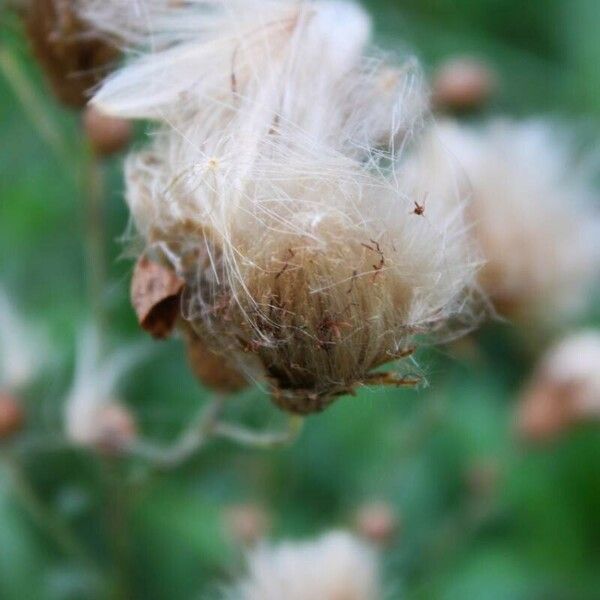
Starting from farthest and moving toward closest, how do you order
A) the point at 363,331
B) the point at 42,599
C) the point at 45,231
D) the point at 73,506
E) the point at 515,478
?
the point at 515,478 → the point at 45,231 → the point at 42,599 → the point at 73,506 → the point at 363,331

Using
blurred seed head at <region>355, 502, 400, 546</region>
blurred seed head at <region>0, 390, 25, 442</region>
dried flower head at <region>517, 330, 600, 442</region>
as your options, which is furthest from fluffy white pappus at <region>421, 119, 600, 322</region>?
blurred seed head at <region>0, 390, 25, 442</region>

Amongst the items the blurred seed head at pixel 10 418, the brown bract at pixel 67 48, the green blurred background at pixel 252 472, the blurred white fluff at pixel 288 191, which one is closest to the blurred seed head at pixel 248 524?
the green blurred background at pixel 252 472

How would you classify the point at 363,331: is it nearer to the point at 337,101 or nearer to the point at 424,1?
the point at 337,101

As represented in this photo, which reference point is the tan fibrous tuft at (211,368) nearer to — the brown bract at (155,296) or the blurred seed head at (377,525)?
the brown bract at (155,296)

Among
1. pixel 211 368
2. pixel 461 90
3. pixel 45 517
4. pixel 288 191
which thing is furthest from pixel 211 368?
pixel 461 90

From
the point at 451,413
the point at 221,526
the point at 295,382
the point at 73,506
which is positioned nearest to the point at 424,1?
the point at 451,413

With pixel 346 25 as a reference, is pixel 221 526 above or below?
below
